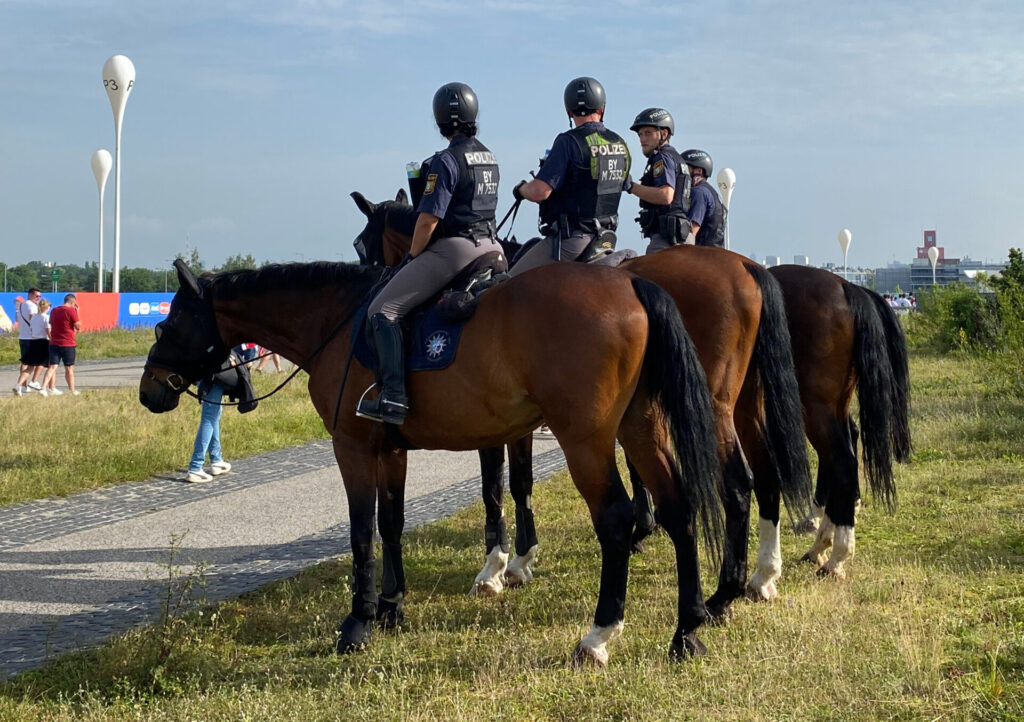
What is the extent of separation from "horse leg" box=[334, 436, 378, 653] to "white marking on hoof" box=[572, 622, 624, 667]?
1361mm

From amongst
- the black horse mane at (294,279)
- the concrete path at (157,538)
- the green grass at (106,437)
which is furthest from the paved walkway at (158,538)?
the black horse mane at (294,279)

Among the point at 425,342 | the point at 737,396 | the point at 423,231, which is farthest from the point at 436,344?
the point at 737,396

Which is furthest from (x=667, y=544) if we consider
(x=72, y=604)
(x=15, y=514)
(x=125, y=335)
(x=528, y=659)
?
(x=125, y=335)

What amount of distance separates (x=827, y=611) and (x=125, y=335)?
3381 cm

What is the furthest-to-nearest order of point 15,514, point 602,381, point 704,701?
point 15,514
point 602,381
point 704,701

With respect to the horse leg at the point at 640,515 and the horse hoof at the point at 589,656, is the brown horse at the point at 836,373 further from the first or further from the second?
the horse hoof at the point at 589,656

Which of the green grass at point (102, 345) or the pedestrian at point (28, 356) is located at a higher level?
the pedestrian at point (28, 356)

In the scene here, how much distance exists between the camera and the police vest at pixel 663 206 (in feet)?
26.7

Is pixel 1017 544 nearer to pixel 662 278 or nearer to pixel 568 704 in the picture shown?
pixel 662 278

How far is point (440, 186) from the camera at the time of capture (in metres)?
6.42

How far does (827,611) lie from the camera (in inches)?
242

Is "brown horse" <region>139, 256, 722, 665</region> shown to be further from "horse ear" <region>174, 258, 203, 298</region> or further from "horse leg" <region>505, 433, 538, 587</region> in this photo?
"horse leg" <region>505, 433, 538, 587</region>

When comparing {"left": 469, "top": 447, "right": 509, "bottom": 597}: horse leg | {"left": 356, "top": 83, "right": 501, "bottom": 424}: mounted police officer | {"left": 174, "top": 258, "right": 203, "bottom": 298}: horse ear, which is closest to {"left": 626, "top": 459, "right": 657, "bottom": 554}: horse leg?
{"left": 469, "top": 447, "right": 509, "bottom": 597}: horse leg

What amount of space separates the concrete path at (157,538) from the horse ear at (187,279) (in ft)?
5.20
